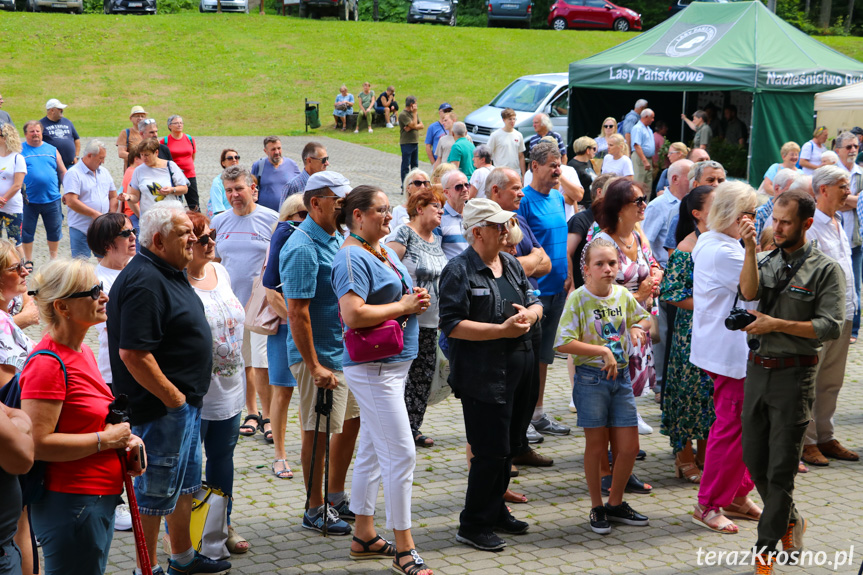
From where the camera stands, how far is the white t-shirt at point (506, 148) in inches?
572

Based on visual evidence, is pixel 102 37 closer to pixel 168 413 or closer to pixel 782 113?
pixel 782 113

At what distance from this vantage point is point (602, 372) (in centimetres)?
507

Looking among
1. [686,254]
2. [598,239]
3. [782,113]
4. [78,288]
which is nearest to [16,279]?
[78,288]

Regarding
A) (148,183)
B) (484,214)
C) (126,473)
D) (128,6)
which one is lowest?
(126,473)

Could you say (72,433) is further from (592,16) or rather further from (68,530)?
(592,16)

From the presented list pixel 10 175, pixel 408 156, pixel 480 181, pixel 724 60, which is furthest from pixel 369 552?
pixel 408 156

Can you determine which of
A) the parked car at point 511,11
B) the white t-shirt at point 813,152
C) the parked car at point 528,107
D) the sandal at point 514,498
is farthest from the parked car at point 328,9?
the sandal at point 514,498

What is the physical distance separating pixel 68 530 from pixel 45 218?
8962 millimetres

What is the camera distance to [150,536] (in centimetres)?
415

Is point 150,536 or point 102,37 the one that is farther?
point 102,37

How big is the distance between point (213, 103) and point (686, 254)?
25.8 metres

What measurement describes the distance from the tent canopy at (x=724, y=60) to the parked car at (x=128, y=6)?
26.6m

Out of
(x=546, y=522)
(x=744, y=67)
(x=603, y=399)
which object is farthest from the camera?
(x=744, y=67)

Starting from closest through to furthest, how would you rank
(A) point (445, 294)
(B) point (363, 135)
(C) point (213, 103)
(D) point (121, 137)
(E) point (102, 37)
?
(A) point (445, 294) → (D) point (121, 137) → (B) point (363, 135) → (C) point (213, 103) → (E) point (102, 37)
